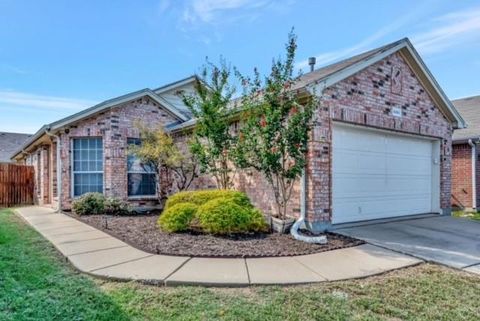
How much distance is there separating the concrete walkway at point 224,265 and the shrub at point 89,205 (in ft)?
13.2

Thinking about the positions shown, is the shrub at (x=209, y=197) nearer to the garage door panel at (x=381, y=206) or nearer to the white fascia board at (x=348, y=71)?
the garage door panel at (x=381, y=206)

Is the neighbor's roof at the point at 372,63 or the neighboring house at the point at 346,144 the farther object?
the neighboring house at the point at 346,144

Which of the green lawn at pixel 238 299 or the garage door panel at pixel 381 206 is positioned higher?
the garage door panel at pixel 381 206

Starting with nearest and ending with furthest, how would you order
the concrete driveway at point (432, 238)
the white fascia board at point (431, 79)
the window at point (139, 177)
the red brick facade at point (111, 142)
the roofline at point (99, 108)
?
the concrete driveway at point (432, 238)
the white fascia board at point (431, 79)
the roofline at point (99, 108)
the red brick facade at point (111, 142)
the window at point (139, 177)

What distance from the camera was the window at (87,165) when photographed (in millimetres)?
11133

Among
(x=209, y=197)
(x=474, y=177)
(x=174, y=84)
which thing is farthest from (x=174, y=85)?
(x=474, y=177)

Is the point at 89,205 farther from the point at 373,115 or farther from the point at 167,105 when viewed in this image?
the point at 373,115

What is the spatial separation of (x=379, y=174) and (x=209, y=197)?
4722 millimetres

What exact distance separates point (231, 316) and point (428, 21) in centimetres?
970

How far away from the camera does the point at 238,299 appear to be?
11.8ft

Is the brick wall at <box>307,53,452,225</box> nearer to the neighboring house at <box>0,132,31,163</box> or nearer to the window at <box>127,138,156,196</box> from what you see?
the window at <box>127,138,156,196</box>

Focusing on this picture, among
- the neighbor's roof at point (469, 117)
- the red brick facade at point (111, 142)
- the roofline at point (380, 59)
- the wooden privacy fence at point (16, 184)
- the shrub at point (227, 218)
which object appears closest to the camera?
the shrub at point (227, 218)

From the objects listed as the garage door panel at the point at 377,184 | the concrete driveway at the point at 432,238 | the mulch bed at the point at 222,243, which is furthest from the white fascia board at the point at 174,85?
the concrete driveway at the point at 432,238

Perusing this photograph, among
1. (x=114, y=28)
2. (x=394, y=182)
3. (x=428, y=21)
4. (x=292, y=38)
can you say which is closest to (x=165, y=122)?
(x=114, y=28)
